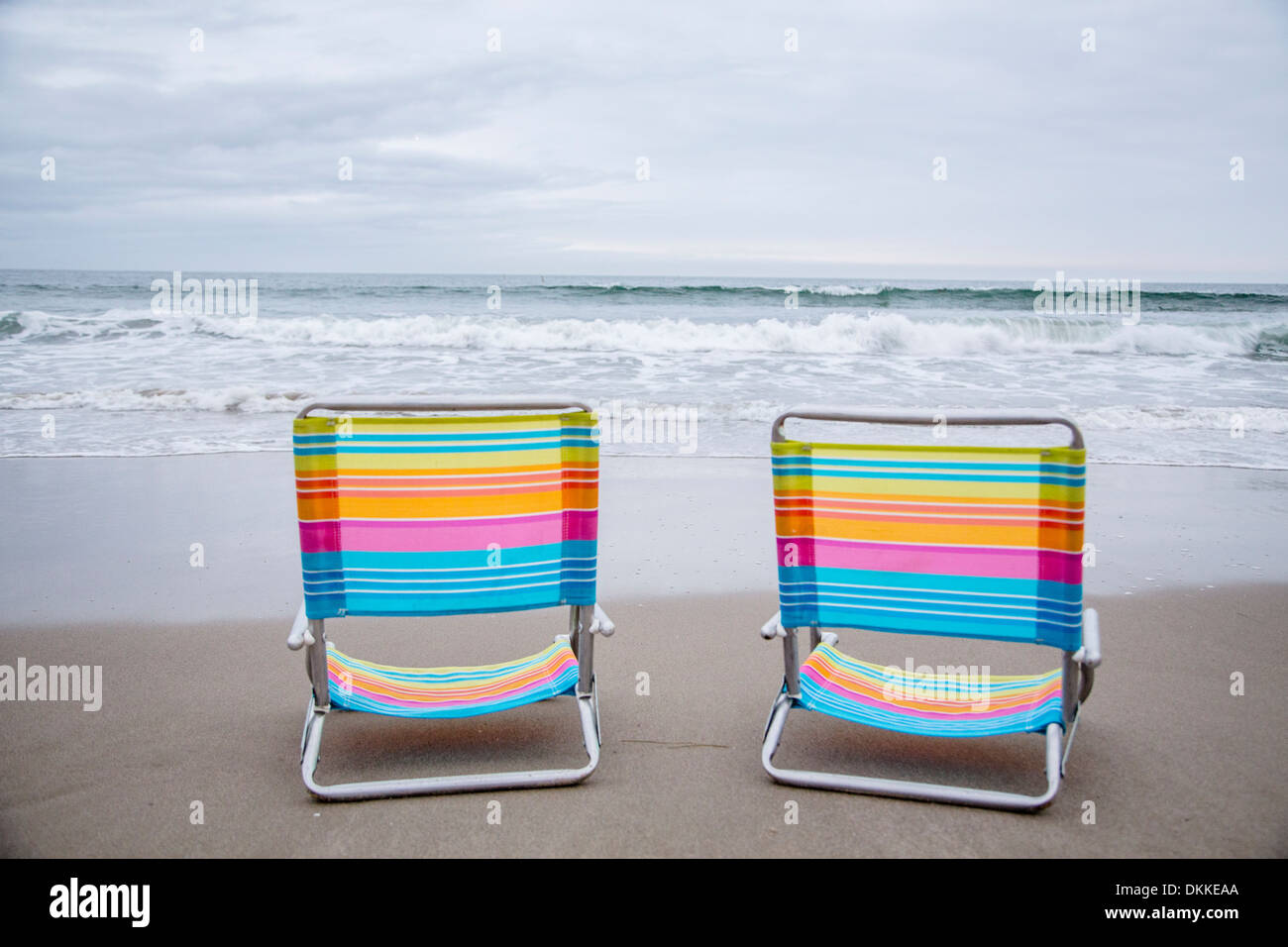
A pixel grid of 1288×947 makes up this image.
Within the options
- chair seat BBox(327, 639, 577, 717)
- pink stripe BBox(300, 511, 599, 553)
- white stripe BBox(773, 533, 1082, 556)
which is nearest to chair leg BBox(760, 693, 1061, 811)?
white stripe BBox(773, 533, 1082, 556)

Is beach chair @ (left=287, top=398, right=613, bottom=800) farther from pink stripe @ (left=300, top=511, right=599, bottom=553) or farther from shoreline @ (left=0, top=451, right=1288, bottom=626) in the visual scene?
shoreline @ (left=0, top=451, right=1288, bottom=626)

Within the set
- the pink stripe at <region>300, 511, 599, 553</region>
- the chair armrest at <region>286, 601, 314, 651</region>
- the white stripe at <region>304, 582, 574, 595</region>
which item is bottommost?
the chair armrest at <region>286, 601, 314, 651</region>

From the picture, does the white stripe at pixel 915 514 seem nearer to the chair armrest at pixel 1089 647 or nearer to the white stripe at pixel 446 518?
the chair armrest at pixel 1089 647

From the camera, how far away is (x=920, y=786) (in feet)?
9.54

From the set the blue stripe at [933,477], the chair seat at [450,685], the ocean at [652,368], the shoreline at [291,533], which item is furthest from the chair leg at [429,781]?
the ocean at [652,368]

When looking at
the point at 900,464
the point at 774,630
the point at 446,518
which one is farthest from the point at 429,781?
the point at 900,464

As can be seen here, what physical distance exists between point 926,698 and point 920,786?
0.41 metres

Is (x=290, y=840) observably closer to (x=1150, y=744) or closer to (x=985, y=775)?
(x=985, y=775)

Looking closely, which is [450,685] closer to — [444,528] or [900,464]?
[444,528]

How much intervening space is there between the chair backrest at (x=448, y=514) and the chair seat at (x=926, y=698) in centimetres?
90

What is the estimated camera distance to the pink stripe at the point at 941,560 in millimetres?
2867

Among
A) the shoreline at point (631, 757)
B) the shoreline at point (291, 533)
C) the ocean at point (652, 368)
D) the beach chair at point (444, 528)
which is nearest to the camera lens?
the shoreline at point (631, 757)

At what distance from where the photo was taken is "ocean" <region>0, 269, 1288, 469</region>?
383 inches

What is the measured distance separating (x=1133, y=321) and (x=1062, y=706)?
79.0ft
